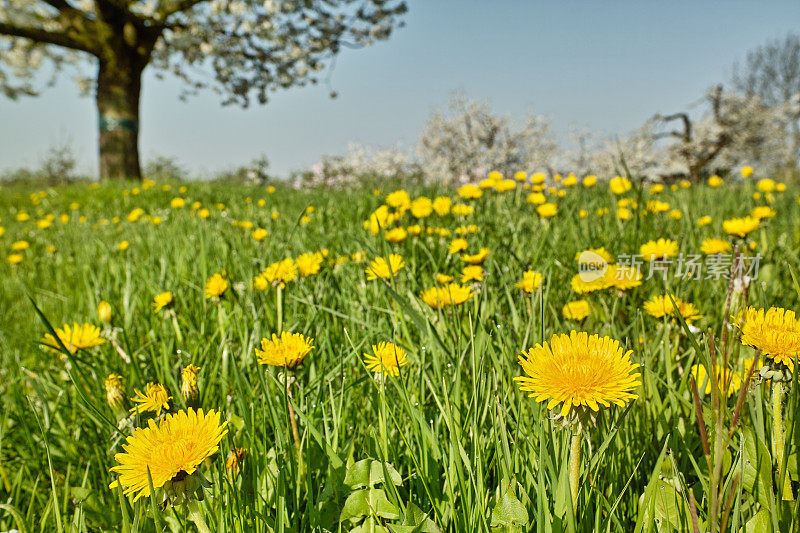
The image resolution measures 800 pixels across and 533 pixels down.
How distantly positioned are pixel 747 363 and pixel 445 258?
3.65 feet

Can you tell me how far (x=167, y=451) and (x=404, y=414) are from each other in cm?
43

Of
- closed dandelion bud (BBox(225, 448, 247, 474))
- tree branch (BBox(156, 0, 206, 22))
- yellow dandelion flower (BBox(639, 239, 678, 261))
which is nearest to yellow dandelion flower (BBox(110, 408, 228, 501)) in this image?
closed dandelion bud (BBox(225, 448, 247, 474))

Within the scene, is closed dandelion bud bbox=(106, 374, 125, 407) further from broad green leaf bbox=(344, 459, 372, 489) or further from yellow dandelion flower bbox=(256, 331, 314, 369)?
broad green leaf bbox=(344, 459, 372, 489)

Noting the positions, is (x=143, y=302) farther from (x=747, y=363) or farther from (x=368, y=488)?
(x=747, y=363)

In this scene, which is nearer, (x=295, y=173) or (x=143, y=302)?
(x=143, y=302)

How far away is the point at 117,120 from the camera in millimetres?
10000

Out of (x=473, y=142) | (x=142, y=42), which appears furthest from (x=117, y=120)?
(x=473, y=142)

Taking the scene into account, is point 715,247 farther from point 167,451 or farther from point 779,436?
point 167,451

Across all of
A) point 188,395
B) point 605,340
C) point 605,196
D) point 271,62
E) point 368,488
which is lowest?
point 368,488

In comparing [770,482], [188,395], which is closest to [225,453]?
[188,395]

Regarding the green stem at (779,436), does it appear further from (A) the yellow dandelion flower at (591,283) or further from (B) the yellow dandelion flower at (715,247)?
(B) the yellow dandelion flower at (715,247)

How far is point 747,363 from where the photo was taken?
0.86 metres

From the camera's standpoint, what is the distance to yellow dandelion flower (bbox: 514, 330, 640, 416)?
536mm

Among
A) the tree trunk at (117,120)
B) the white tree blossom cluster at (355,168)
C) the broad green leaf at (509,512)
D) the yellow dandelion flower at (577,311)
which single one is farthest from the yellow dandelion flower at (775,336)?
the tree trunk at (117,120)
